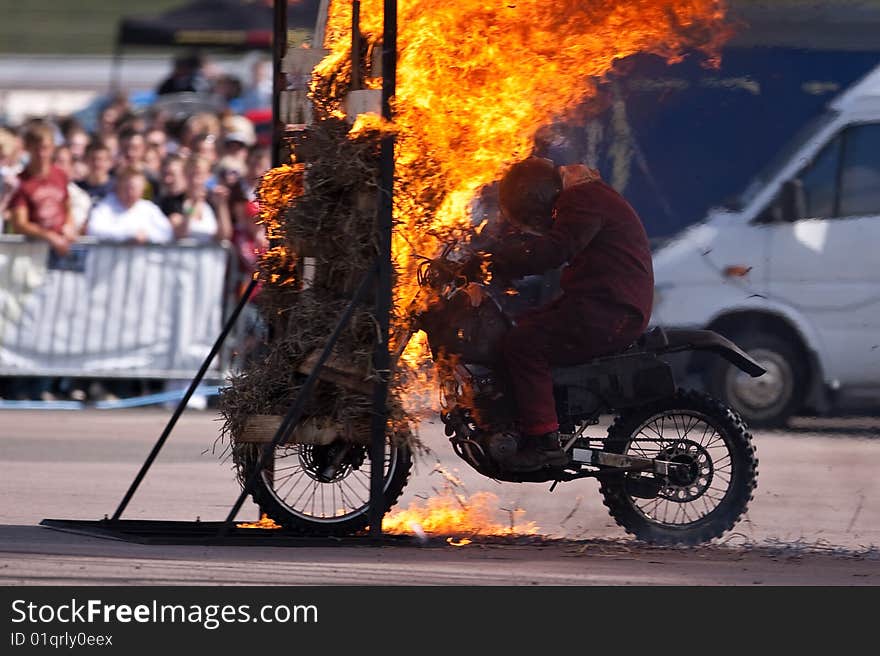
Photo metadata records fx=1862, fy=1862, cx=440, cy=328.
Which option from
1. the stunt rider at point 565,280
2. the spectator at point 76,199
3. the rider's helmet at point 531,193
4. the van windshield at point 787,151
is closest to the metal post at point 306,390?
the stunt rider at point 565,280

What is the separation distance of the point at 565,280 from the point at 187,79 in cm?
1703

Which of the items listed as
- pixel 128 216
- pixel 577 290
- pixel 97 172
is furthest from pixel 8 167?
pixel 577 290

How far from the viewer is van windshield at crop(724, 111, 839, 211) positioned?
13616 millimetres

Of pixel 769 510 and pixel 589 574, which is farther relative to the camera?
pixel 769 510

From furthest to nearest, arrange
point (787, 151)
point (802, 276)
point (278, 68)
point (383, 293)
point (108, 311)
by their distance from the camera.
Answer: point (108, 311) → point (787, 151) → point (802, 276) → point (278, 68) → point (383, 293)

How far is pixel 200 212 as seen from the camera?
16.1 meters

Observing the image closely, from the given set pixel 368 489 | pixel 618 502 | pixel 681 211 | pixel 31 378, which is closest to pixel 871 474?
pixel 681 211

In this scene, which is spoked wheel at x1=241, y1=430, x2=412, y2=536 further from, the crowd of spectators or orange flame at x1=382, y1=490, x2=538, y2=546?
the crowd of spectators

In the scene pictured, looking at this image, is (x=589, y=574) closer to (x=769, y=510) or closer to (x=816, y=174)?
(x=769, y=510)

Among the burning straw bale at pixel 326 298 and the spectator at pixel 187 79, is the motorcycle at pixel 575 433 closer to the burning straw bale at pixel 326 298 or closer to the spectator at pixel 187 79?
the burning straw bale at pixel 326 298

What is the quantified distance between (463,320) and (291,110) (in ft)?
4.63

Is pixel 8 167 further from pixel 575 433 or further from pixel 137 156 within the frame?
pixel 575 433

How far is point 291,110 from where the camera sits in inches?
361
